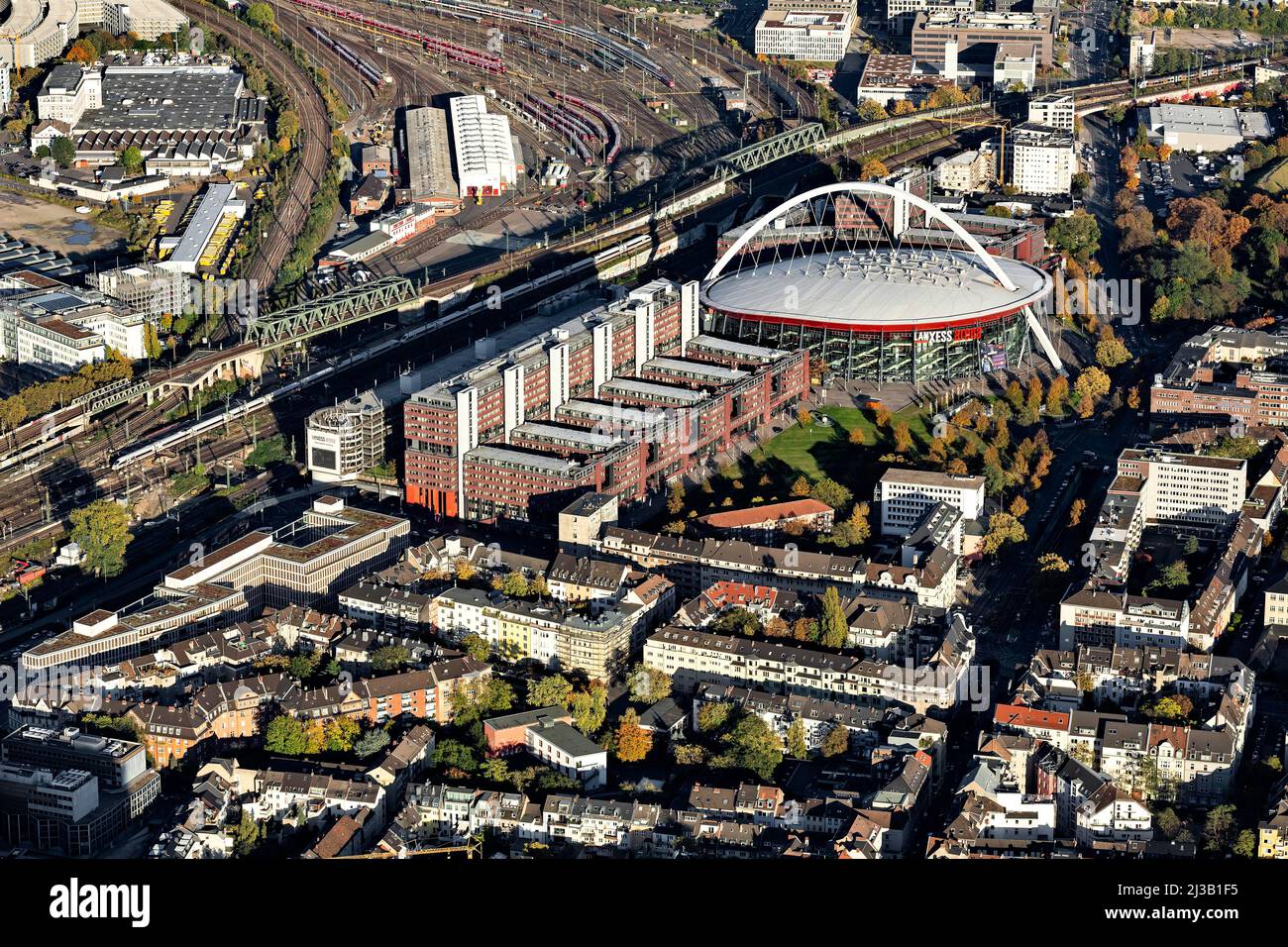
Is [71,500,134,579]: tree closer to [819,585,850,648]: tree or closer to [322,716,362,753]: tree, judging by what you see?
[322,716,362,753]: tree

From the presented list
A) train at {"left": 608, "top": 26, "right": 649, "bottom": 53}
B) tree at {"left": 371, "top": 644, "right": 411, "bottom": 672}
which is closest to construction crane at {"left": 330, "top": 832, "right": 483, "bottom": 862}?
tree at {"left": 371, "top": 644, "right": 411, "bottom": 672}

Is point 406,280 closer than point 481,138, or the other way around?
point 406,280

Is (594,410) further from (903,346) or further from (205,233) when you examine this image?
(205,233)

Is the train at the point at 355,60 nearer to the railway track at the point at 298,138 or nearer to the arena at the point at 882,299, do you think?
the railway track at the point at 298,138

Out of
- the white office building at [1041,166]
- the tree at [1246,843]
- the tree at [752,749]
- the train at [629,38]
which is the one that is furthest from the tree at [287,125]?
the tree at [1246,843]

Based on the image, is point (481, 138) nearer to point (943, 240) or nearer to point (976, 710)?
point (943, 240)
